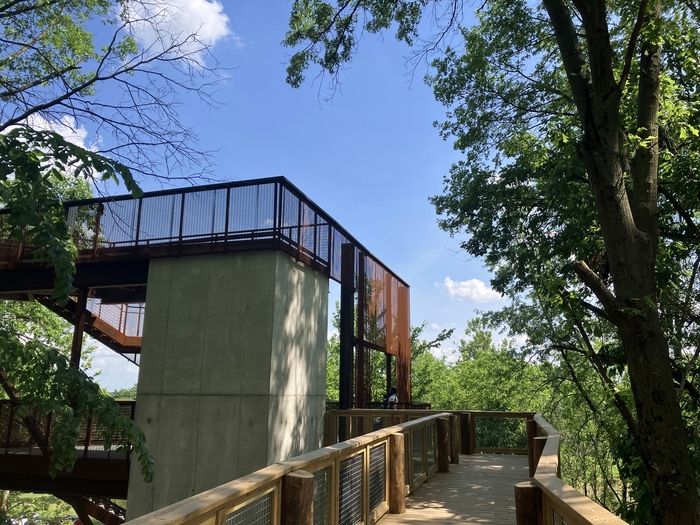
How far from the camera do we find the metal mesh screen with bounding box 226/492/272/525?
2.87 metres

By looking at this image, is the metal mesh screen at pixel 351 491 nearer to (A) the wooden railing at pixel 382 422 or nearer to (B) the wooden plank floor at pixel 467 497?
(B) the wooden plank floor at pixel 467 497

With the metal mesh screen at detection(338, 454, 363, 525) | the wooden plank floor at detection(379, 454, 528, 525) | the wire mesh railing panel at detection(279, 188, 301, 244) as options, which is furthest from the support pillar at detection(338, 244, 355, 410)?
the metal mesh screen at detection(338, 454, 363, 525)

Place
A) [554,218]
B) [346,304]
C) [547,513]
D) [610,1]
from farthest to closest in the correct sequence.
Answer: [346,304]
[554,218]
[610,1]
[547,513]

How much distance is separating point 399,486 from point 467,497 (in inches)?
63.1

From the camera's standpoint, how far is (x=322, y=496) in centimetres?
447

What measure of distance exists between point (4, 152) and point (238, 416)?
7.09 meters

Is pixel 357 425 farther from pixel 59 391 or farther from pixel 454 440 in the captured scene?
pixel 59 391

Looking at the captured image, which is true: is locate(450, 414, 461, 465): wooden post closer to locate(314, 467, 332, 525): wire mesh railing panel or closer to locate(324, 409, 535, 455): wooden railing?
locate(324, 409, 535, 455): wooden railing

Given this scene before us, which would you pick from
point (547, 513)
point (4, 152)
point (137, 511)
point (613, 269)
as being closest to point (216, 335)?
point (137, 511)

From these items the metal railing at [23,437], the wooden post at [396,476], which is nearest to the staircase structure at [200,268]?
the metal railing at [23,437]

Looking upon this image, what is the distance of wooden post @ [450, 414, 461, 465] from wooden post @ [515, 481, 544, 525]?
7.36 metres

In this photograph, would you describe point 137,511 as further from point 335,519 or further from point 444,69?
point 444,69

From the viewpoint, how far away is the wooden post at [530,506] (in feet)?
11.7

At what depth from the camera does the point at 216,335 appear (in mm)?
11078
